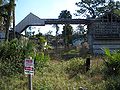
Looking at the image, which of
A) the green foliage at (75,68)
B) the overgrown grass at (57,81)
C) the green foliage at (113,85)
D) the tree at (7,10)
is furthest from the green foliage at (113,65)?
the tree at (7,10)

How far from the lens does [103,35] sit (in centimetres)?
4353

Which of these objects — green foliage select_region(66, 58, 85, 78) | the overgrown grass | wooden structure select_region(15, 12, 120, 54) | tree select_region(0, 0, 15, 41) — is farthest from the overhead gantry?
the overgrown grass

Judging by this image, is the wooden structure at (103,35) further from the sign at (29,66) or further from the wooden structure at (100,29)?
the sign at (29,66)

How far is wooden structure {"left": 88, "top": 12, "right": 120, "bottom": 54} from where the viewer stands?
4350 cm

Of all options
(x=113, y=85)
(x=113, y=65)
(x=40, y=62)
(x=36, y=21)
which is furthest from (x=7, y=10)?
(x=113, y=85)

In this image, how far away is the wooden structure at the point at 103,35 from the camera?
43.5 m

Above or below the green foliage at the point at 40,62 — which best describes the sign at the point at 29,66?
above

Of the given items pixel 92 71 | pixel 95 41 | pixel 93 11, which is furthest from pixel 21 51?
pixel 93 11

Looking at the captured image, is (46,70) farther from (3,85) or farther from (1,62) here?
(3,85)

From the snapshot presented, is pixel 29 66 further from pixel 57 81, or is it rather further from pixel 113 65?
pixel 113 65

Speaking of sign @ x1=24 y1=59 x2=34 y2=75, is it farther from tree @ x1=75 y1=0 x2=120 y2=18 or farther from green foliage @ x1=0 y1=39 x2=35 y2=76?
tree @ x1=75 y1=0 x2=120 y2=18

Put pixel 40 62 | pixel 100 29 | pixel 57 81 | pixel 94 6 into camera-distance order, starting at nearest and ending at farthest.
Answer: pixel 57 81, pixel 40 62, pixel 100 29, pixel 94 6

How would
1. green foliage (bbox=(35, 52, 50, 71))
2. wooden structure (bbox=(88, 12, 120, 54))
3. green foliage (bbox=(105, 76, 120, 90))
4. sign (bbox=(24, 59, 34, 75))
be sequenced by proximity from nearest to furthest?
sign (bbox=(24, 59, 34, 75)) < green foliage (bbox=(105, 76, 120, 90)) < green foliage (bbox=(35, 52, 50, 71)) < wooden structure (bbox=(88, 12, 120, 54))

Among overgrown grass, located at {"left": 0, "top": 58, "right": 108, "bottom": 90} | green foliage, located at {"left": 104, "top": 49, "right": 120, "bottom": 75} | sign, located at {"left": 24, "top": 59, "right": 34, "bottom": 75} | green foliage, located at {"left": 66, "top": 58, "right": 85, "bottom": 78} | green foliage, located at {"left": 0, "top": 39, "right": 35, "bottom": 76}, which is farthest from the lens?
green foliage, located at {"left": 66, "top": 58, "right": 85, "bottom": 78}
